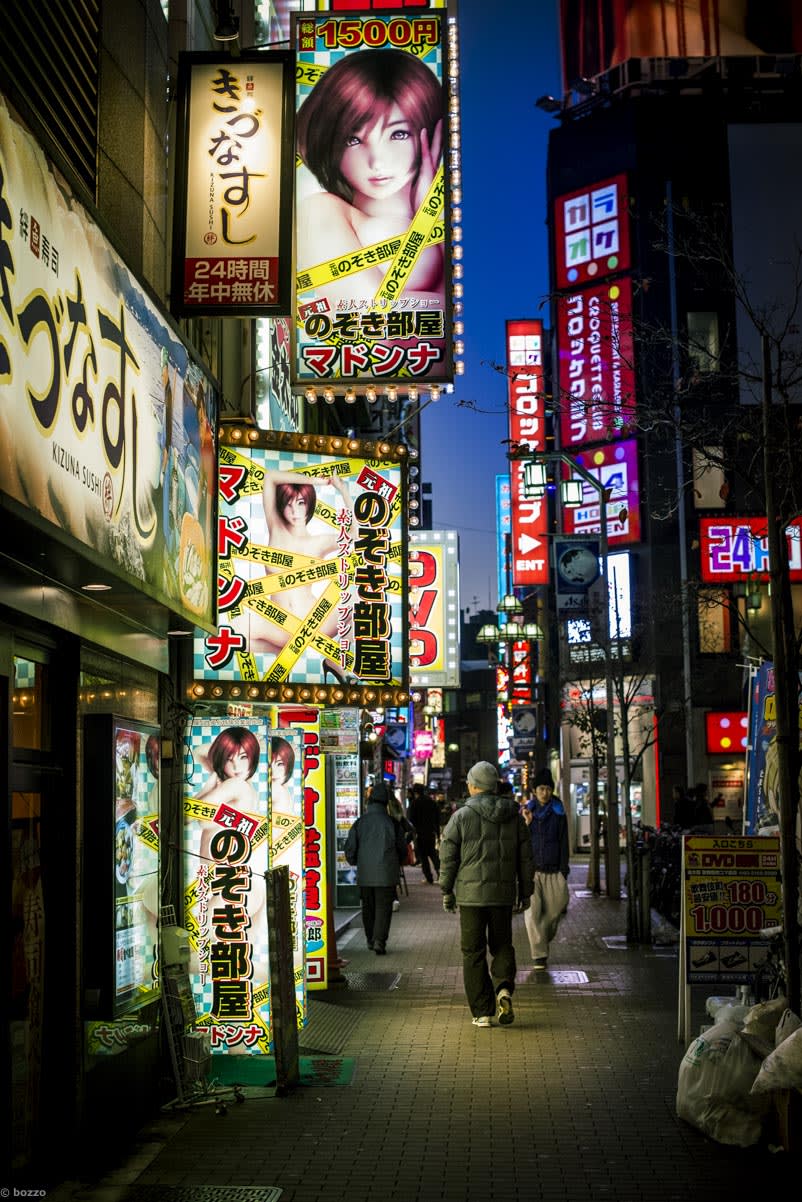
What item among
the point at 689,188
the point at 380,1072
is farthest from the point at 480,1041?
the point at 689,188

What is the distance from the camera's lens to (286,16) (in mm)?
21031

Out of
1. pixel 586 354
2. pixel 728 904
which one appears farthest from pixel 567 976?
pixel 586 354

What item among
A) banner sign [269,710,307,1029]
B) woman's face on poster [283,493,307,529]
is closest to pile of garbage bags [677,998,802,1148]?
banner sign [269,710,307,1029]

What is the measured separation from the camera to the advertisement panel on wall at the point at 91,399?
5707 mm

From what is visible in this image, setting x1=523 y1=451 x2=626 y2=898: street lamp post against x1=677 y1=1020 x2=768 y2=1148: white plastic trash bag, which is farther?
x1=523 y1=451 x2=626 y2=898: street lamp post

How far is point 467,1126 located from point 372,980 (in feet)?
24.3

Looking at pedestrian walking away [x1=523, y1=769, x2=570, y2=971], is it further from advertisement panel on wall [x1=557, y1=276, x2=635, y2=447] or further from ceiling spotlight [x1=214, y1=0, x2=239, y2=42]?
advertisement panel on wall [x1=557, y1=276, x2=635, y2=447]

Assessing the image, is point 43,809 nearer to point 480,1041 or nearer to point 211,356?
point 480,1041

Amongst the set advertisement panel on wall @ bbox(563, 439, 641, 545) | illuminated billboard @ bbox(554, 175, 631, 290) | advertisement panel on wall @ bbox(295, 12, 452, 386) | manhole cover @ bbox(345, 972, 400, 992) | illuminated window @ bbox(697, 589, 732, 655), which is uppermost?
illuminated billboard @ bbox(554, 175, 631, 290)

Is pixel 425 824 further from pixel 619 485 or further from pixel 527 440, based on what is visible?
pixel 619 485

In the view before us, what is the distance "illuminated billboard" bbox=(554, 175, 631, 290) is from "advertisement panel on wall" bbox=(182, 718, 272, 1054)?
131ft

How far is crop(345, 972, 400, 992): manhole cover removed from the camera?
52.0ft

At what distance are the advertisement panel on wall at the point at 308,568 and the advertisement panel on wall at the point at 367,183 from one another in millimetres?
928

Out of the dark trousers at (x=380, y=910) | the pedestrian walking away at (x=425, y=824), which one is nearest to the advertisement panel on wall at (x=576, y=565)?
the pedestrian walking away at (x=425, y=824)
